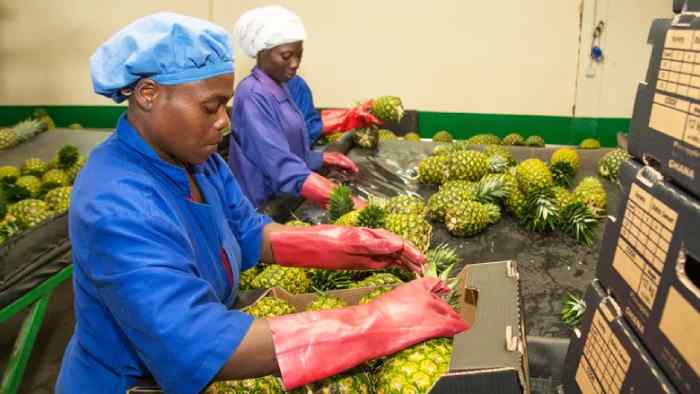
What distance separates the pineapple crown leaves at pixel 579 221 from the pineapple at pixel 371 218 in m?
1.17

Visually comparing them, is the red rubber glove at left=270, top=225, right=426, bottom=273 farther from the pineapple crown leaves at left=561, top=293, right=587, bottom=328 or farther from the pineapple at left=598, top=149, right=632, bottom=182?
the pineapple at left=598, top=149, right=632, bottom=182

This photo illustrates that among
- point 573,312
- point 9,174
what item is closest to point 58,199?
point 9,174

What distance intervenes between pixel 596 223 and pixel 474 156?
3.16ft

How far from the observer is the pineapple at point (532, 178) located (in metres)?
3.48

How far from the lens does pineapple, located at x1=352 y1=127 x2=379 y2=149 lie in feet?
16.0

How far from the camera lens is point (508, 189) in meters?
3.62

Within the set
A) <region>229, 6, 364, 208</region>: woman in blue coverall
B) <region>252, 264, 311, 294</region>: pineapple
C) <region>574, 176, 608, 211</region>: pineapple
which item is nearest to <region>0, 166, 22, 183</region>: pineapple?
<region>229, 6, 364, 208</region>: woman in blue coverall

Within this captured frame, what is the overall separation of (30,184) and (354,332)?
12.6ft

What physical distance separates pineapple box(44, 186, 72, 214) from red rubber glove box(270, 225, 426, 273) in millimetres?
2385

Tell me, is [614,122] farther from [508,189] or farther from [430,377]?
[430,377]

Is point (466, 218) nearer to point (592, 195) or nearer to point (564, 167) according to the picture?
point (592, 195)

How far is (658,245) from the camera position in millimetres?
1238

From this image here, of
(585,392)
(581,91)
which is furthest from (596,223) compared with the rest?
(581,91)

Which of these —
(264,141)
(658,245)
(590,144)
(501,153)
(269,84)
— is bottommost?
(590,144)
